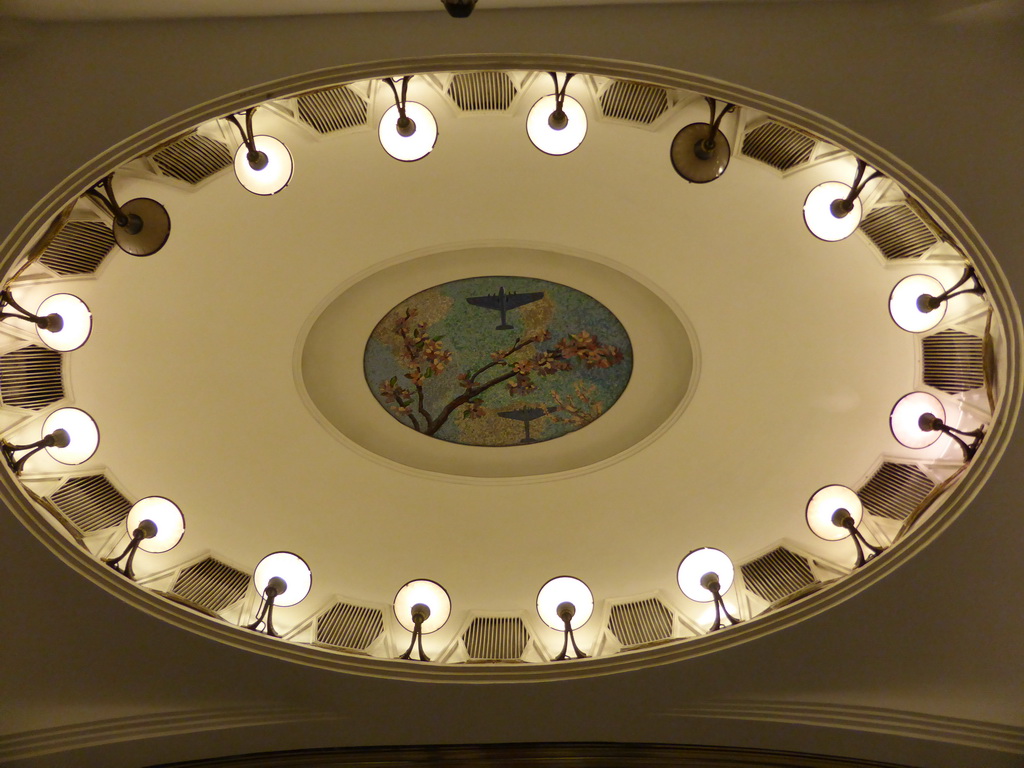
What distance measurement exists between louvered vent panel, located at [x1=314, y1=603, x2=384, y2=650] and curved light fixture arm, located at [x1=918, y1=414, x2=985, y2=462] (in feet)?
15.1

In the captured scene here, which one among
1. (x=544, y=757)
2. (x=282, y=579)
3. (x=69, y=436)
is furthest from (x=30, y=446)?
(x=544, y=757)

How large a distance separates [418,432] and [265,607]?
2.13 metres

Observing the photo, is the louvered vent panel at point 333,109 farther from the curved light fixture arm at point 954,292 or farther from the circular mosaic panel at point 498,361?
the curved light fixture arm at point 954,292

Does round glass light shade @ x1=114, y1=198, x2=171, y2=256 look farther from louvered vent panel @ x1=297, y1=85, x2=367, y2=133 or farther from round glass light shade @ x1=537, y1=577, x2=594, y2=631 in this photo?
round glass light shade @ x1=537, y1=577, x2=594, y2=631

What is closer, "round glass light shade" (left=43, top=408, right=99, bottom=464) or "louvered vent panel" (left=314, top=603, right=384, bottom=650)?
"round glass light shade" (left=43, top=408, right=99, bottom=464)

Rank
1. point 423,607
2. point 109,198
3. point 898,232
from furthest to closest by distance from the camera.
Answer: point 423,607, point 898,232, point 109,198

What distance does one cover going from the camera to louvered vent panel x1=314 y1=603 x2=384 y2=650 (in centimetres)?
705

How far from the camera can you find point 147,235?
17.8ft

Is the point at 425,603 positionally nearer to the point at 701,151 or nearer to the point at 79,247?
the point at 79,247

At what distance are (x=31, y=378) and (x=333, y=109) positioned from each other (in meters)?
3.02

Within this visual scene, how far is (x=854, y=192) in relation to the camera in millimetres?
5465

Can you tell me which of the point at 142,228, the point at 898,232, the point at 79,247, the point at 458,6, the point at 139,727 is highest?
the point at 898,232

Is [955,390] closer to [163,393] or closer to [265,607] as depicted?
[265,607]

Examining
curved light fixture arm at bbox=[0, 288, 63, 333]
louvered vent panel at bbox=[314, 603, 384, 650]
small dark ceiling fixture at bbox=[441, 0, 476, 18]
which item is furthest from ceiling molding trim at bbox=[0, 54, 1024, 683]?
small dark ceiling fixture at bbox=[441, 0, 476, 18]
